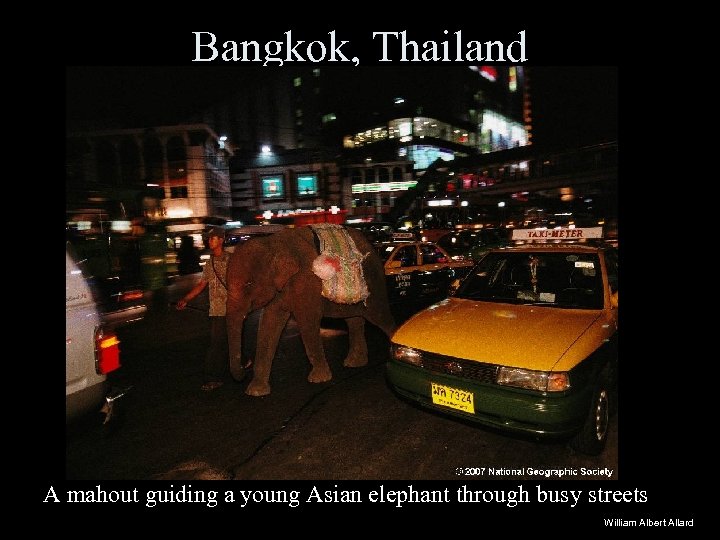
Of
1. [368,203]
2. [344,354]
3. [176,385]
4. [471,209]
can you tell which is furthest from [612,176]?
[176,385]

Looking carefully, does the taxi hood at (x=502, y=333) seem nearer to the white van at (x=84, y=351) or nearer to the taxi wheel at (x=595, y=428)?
the taxi wheel at (x=595, y=428)

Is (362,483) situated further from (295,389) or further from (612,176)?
(612,176)

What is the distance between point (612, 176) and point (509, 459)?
3591 cm

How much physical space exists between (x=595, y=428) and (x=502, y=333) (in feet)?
3.32

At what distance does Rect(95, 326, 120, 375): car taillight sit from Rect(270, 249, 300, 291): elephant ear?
6.89ft

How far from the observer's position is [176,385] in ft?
17.9

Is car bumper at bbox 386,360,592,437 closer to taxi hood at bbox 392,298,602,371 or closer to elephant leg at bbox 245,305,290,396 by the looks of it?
taxi hood at bbox 392,298,602,371

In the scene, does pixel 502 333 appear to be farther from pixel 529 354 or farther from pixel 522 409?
pixel 522 409

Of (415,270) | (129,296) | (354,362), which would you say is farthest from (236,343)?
(415,270)

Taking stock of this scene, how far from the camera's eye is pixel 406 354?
390cm

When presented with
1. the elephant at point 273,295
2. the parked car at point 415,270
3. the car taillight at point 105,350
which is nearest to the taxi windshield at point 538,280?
the elephant at point 273,295

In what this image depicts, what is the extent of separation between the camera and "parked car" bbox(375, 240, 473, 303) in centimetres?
903

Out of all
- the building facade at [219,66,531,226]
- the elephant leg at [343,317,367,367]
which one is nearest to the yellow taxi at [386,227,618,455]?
the elephant leg at [343,317,367,367]

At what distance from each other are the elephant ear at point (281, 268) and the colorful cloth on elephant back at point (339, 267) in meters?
0.29
